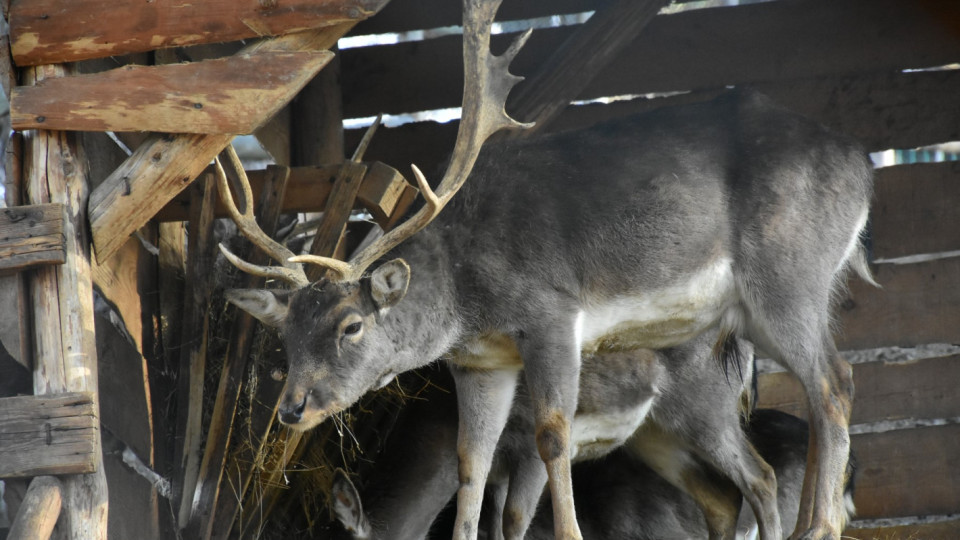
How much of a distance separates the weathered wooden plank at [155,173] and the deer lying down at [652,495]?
11.3 ft

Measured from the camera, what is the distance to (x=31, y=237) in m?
5.27

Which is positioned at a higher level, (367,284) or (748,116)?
(748,116)

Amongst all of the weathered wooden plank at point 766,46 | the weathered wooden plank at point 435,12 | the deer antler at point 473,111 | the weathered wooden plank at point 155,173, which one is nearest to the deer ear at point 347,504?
the deer antler at point 473,111

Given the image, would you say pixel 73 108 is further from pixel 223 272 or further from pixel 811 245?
pixel 811 245

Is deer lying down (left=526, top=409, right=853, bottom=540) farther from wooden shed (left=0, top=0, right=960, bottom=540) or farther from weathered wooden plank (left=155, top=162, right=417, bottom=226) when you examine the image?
weathered wooden plank (left=155, top=162, right=417, bottom=226)

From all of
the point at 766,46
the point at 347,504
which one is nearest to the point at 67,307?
the point at 347,504

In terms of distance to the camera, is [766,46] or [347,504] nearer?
[347,504]

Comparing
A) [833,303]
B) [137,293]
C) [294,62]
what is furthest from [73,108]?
[833,303]

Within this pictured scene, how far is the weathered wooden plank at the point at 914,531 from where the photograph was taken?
24.6ft

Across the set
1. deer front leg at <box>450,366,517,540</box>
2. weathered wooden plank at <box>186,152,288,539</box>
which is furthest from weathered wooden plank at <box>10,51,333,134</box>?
deer front leg at <box>450,366,517,540</box>

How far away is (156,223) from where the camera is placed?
6.90 meters

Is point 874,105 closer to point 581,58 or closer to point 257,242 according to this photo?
point 581,58

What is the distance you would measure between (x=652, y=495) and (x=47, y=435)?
4.09 meters

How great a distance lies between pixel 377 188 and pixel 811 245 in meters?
2.32
